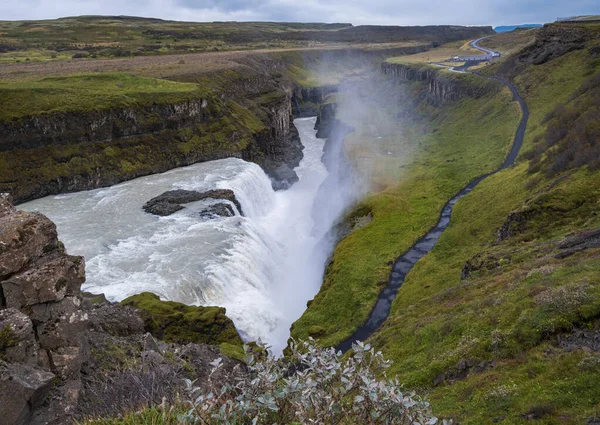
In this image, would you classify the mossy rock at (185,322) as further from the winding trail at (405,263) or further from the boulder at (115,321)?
the winding trail at (405,263)

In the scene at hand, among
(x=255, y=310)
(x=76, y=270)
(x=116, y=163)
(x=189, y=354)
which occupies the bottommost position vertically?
(x=255, y=310)

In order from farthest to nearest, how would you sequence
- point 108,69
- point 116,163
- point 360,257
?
point 108,69, point 116,163, point 360,257

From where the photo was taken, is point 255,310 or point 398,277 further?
point 398,277

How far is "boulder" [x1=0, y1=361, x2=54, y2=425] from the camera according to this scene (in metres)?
12.1

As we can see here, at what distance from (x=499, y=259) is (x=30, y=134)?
227ft

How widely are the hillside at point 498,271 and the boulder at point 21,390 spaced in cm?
1514

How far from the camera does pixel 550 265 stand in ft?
94.9

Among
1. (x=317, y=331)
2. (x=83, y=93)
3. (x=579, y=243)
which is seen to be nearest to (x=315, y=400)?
(x=579, y=243)

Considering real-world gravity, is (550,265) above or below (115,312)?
above

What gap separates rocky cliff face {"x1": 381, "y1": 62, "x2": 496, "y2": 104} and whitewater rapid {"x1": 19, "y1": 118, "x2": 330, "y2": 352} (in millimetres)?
74260

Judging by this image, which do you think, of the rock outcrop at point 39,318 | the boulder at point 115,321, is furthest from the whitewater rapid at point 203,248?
the rock outcrop at point 39,318

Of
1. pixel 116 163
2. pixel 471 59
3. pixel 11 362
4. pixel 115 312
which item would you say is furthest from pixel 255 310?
pixel 471 59

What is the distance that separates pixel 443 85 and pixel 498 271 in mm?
118654

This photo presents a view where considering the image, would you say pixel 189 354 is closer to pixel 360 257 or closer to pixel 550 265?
pixel 550 265
